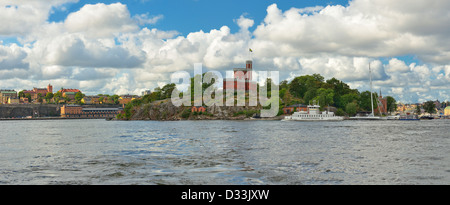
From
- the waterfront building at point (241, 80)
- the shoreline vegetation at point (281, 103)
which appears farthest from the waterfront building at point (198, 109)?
the waterfront building at point (241, 80)

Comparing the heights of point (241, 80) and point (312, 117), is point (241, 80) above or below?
above

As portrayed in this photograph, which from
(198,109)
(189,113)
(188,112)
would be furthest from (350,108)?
(188,112)

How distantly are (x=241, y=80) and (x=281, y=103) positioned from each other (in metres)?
26.2

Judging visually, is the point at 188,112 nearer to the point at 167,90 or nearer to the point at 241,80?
the point at 241,80

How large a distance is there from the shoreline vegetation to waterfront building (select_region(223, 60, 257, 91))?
4.99 meters

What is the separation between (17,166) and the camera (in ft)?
72.0

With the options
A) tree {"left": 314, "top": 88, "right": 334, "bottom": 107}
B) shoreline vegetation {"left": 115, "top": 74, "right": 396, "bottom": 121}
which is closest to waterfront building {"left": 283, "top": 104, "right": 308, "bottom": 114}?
shoreline vegetation {"left": 115, "top": 74, "right": 396, "bottom": 121}

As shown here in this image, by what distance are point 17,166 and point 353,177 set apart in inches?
751

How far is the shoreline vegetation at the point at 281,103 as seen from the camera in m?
144

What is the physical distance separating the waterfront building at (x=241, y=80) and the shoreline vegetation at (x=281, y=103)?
499cm

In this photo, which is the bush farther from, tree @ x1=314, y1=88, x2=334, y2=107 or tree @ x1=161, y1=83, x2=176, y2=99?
tree @ x1=314, y1=88, x2=334, y2=107

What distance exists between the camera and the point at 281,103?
5728 inches
